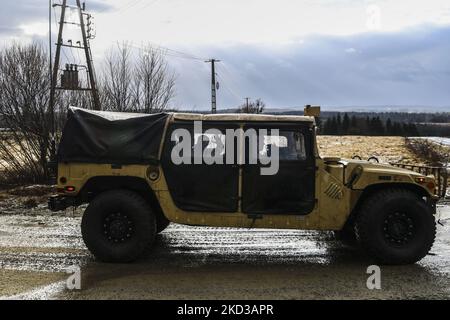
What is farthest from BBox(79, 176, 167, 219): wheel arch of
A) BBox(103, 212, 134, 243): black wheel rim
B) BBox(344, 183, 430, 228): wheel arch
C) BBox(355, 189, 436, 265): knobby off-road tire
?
BBox(355, 189, 436, 265): knobby off-road tire

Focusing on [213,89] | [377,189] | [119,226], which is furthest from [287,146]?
[213,89]

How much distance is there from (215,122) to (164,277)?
2149mm

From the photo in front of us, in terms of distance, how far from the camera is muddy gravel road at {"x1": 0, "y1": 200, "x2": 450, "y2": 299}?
5.67 metres

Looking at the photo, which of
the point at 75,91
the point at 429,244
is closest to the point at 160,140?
the point at 429,244

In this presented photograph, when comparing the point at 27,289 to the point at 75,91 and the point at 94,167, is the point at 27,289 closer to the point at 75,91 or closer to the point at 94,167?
the point at 94,167

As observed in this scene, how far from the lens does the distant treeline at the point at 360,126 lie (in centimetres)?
6556

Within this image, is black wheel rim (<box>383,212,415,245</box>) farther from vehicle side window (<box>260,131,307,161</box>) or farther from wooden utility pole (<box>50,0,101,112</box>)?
wooden utility pole (<box>50,0,101,112</box>)

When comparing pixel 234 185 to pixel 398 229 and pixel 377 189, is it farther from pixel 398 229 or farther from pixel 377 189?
pixel 398 229

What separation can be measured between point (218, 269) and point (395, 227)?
96.3 inches

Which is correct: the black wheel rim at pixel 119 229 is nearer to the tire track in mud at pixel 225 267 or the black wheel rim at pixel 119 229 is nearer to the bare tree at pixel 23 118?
the tire track in mud at pixel 225 267

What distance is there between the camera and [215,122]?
6.82 m

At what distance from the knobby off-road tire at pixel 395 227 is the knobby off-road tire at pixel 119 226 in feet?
9.48

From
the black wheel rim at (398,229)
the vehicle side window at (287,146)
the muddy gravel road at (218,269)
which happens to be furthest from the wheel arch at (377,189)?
the vehicle side window at (287,146)

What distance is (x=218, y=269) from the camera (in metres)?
6.61
